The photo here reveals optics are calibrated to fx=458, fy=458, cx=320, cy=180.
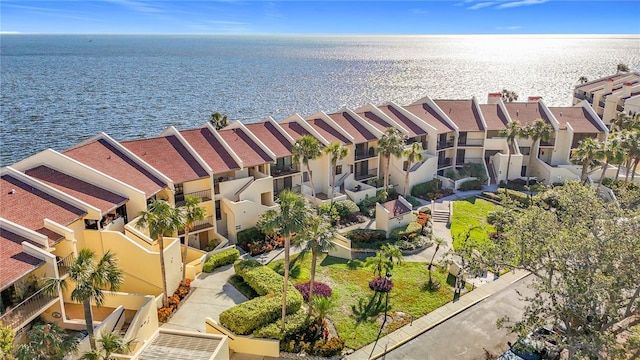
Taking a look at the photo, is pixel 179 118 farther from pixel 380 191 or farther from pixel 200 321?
pixel 200 321

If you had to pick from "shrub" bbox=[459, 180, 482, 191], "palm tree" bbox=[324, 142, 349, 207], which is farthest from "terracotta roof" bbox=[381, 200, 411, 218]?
"shrub" bbox=[459, 180, 482, 191]

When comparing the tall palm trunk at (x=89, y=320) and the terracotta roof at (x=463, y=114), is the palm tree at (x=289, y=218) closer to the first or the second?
the tall palm trunk at (x=89, y=320)

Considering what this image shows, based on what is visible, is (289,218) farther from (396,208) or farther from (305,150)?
(396,208)

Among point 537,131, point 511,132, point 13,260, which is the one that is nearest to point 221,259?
point 13,260

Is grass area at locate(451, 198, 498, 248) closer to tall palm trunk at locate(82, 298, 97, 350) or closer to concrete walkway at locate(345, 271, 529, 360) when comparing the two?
concrete walkway at locate(345, 271, 529, 360)

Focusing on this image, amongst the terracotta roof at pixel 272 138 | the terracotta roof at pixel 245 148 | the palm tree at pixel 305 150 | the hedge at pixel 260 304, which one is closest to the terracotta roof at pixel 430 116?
the palm tree at pixel 305 150

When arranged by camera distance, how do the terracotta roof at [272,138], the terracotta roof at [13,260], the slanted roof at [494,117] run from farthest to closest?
1. the slanted roof at [494,117]
2. the terracotta roof at [272,138]
3. the terracotta roof at [13,260]
